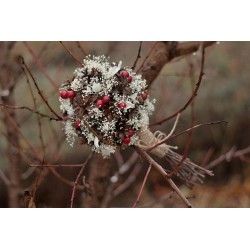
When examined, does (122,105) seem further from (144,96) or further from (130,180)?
(130,180)

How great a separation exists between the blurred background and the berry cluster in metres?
0.50

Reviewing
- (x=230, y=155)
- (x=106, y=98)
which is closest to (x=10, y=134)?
(x=106, y=98)

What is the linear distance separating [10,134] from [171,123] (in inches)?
24.4

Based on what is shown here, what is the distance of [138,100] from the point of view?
1.28 m

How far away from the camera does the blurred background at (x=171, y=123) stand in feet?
5.90

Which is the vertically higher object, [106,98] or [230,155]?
[106,98]

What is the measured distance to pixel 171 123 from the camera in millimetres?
1782

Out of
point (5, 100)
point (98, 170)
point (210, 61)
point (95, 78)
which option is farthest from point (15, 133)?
point (210, 61)

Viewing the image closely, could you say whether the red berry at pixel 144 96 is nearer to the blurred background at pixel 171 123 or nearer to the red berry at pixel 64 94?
the red berry at pixel 64 94

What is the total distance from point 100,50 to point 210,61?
0.46 metres

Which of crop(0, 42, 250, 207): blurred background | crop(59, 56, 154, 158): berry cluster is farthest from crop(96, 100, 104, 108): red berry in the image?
crop(0, 42, 250, 207): blurred background

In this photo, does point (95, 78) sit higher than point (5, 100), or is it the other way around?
point (95, 78)
